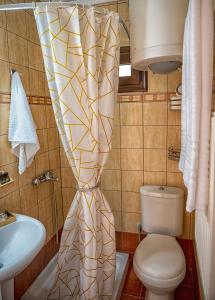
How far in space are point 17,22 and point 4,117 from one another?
0.72 m

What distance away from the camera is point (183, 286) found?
1.87 meters

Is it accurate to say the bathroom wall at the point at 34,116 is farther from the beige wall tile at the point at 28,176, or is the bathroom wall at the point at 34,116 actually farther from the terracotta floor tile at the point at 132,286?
the terracotta floor tile at the point at 132,286

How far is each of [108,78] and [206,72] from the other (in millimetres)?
567

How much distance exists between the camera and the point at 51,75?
1245mm

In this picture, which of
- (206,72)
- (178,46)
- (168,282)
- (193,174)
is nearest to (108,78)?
(178,46)

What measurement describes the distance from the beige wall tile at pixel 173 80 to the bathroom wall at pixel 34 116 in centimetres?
108

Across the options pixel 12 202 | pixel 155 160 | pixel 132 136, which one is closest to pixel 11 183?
pixel 12 202

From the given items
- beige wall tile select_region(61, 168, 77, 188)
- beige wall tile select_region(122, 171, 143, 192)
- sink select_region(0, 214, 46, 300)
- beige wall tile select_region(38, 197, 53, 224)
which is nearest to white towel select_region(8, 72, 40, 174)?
sink select_region(0, 214, 46, 300)

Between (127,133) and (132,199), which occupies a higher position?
(127,133)

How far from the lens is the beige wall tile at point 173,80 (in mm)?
1863

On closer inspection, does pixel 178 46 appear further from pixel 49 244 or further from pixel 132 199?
pixel 49 244

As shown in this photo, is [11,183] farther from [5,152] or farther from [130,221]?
[130,221]

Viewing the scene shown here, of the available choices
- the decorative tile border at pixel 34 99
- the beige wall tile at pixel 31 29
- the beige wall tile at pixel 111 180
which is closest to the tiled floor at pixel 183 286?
the beige wall tile at pixel 111 180

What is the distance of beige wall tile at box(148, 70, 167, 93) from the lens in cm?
190
